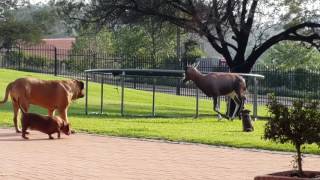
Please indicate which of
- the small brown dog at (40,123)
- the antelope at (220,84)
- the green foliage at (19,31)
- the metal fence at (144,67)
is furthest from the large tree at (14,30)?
the small brown dog at (40,123)

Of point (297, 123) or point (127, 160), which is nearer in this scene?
point (297, 123)

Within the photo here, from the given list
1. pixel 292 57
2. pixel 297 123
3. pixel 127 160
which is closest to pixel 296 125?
pixel 297 123

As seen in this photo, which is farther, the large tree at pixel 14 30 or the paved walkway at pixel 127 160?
the large tree at pixel 14 30

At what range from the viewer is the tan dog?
16578 mm

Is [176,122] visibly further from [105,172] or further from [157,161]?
[105,172]

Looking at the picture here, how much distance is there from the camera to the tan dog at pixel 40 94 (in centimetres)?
1658

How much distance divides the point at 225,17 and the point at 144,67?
16.5 metres

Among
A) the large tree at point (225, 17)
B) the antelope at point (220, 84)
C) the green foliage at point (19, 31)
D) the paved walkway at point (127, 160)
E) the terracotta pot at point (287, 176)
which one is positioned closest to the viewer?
the terracotta pot at point (287, 176)

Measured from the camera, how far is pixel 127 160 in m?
12.2

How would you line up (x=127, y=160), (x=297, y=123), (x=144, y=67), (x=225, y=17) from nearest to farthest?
(x=297, y=123), (x=127, y=160), (x=225, y=17), (x=144, y=67)

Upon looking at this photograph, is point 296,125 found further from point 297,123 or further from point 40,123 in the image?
point 40,123

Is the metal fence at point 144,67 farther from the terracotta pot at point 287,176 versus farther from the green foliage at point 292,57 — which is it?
the terracotta pot at point 287,176

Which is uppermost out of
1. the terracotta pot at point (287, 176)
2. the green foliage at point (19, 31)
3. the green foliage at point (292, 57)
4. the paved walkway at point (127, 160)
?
the green foliage at point (19, 31)

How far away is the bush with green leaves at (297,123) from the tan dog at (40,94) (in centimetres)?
882
